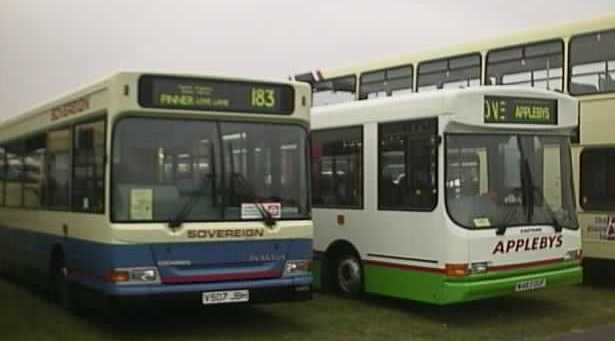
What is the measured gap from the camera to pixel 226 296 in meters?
9.60

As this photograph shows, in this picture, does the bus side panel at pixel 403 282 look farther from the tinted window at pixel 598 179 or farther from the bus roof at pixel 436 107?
the tinted window at pixel 598 179

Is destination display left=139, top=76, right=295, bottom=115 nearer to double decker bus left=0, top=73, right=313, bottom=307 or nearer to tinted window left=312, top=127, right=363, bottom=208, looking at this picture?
double decker bus left=0, top=73, right=313, bottom=307

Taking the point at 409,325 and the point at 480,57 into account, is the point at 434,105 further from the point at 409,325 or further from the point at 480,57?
the point at 480,57

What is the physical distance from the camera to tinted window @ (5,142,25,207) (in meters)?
13.5

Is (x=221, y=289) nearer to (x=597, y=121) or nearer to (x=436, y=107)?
(x=436, y=107)

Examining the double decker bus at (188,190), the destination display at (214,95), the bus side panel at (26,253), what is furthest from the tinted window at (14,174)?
the destination display at (214,95)

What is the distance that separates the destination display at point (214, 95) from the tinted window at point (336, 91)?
7885 mm

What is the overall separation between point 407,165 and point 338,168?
1692 millimetres

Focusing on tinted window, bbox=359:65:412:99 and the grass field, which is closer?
the grass field

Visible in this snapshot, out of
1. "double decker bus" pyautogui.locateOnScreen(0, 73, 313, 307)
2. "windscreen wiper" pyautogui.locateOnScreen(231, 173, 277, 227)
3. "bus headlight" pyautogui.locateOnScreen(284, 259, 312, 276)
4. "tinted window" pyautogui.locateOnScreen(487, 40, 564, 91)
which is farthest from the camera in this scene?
"tinted window" pyautogui.locateOnScreen(487, 40, 564, 91)

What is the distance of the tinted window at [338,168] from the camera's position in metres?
12.4

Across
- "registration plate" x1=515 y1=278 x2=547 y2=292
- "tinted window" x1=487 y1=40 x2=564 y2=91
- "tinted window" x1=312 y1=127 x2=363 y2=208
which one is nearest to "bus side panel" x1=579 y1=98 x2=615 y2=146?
"tinted window" x1=487 y1=40 x2=564 y2=91

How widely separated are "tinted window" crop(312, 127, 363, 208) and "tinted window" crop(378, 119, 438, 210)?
0.53 m

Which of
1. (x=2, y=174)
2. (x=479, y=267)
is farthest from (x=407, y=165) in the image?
(x=2, y=174)
